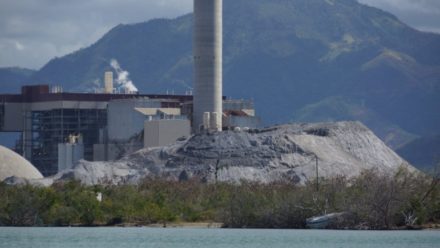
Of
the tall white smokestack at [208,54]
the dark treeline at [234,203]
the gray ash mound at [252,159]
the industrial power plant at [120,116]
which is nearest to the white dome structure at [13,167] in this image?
the gray ash mound at [252,159]

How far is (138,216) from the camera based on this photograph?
358 ft

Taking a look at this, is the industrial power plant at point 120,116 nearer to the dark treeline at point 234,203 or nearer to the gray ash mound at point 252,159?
the gray ash mound at point 252,159

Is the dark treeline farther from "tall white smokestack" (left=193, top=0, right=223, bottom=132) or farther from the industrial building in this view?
the industrial building

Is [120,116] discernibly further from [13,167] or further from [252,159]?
[13,167]

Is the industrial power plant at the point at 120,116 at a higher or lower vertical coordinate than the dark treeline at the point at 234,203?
higher

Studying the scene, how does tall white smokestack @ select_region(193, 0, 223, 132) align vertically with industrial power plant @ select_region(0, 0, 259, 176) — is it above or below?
above

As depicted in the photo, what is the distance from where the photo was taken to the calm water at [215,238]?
76.9m

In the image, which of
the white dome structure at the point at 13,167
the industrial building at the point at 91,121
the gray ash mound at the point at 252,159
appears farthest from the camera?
the industrial building at the point at 91,121

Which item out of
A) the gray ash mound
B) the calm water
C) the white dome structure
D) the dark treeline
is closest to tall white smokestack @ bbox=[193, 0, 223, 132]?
the gray ash mound

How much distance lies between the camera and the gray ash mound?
483ft

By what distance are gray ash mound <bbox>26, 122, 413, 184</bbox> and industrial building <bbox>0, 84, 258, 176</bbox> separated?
482 inches

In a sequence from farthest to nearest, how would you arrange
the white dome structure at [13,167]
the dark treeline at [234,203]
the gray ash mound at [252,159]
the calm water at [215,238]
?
1. the gray ash mound at [252,159]
2. the white dome structure at [13,167]
3. the dark treeline at [234,203]
4. the calm water at [215,238]

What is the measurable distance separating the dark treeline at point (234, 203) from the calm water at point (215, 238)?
432 centimetres

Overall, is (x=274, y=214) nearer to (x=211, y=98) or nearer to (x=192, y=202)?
(x=192, y=202)
